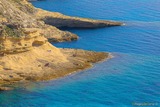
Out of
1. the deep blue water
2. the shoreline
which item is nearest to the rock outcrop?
the deep blue water

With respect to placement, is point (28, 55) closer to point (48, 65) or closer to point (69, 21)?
point (48, 65)

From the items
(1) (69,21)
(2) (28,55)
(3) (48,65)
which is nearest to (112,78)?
(3) (48,65)

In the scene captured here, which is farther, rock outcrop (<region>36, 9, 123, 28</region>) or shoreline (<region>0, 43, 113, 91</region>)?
rock outcrop (<region>36, 9, 123, 28</region>)

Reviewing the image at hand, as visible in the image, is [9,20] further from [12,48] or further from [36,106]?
[36,106]

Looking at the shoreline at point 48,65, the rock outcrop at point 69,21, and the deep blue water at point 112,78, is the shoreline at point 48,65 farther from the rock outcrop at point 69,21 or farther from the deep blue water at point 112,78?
the rock outcrop at point 69,21

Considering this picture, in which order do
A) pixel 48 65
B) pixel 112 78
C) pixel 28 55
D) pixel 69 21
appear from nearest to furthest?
pixel 112 78 → pixel 28 55 → pixel 48 65 → pixel 69 21

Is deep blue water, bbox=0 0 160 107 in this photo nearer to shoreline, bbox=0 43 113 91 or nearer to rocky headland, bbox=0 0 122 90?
shoreline, bbox=0 43 113 91

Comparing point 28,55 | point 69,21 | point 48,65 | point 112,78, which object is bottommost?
point 112,78

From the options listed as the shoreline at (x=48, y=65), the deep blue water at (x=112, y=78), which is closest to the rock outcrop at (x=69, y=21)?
the deep blue water at (x=112, y=78)

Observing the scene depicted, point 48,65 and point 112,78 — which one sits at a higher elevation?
point 48,65
